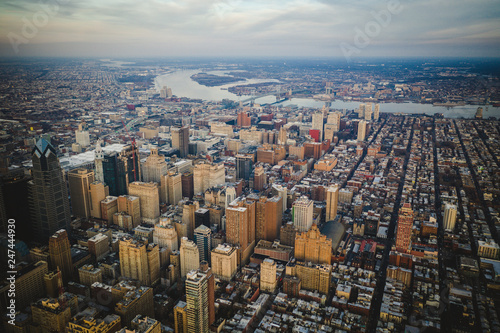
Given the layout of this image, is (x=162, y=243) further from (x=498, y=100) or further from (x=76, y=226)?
(x=498, y=100)

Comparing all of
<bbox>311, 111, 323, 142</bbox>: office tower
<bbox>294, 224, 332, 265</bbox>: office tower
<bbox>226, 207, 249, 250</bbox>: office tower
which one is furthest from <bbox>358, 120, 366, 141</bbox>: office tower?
<bbox>226, 207, 249, 250</bbox>: office tower

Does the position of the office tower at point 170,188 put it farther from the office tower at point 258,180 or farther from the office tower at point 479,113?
the office tower at point 479,113

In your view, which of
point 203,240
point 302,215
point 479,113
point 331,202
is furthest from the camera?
point 331,202

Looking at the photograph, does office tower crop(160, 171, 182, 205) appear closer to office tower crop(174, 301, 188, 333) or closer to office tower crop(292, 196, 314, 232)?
office tower crop(292, 196, 314, 232)

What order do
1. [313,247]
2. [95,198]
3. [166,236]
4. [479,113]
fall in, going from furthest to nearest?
[479,113] < [95,198] < [166,236] < [313,247]

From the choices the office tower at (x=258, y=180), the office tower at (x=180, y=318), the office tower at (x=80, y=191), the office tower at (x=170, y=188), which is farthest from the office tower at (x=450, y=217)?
the office tower at (x=80, y=191)

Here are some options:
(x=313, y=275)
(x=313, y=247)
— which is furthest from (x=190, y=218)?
(x=313, y=275)

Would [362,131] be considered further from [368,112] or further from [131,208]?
[131,208]
